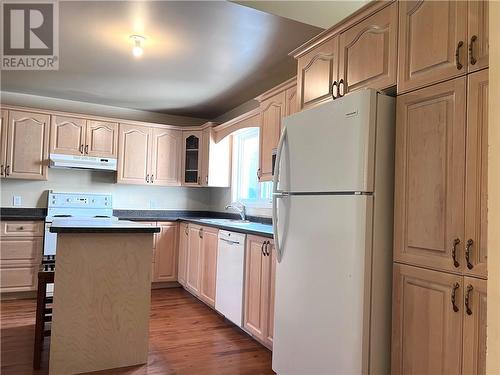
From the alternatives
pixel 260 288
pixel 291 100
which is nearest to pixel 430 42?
pixel 291 100

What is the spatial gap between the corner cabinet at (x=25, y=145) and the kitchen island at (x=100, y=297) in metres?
2.35

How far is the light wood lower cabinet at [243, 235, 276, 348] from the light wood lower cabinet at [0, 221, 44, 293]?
8.50ft

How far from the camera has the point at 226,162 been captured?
492 centimetres

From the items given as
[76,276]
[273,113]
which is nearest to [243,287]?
[76,276]

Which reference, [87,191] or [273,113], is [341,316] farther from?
[87,191]

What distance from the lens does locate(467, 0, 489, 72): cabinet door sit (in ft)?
4.24

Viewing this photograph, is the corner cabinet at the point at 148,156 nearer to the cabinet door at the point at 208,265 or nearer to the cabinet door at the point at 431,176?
the cabinet door at the point at 208,265

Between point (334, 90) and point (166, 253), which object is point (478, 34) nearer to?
point (334, 90)

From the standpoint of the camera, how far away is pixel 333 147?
1785 mm

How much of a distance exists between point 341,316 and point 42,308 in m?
2.00

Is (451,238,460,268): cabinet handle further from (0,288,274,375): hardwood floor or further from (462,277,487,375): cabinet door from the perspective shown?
(0,288,274,375): hardwood floor

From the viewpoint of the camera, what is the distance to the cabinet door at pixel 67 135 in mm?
4355
